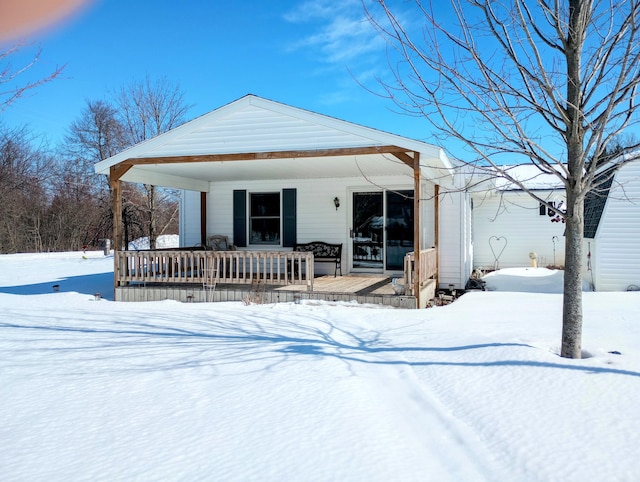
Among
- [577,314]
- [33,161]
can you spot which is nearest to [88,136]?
[33,161]

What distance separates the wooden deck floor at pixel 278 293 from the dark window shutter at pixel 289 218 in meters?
2.07

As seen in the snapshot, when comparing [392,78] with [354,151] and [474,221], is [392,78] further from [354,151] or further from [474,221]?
[474,221]

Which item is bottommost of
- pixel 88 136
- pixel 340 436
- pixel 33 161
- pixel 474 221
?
pixel 340 436

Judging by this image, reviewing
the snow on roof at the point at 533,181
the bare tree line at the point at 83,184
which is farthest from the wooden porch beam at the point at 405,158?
the bare tree line at the point at 83,184

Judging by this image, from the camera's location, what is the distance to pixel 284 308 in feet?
27.1

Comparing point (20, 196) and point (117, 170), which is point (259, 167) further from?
point (20, 196)

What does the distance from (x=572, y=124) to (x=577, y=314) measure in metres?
1.80

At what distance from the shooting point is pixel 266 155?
8820 mm

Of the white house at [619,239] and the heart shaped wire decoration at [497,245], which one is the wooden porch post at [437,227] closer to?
the white house at [619,239]

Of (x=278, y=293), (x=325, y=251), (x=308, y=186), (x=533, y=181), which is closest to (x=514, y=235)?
(x=533, y=181)

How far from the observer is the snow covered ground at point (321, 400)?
9.11ft

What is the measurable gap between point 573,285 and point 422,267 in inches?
174

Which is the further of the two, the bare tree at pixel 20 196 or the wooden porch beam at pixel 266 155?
the bare tree at pixel 20 196

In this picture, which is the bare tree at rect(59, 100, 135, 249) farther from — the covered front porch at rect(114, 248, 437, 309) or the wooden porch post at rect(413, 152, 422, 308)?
the wooden porch post at rect(413, 152, 422, 308)
